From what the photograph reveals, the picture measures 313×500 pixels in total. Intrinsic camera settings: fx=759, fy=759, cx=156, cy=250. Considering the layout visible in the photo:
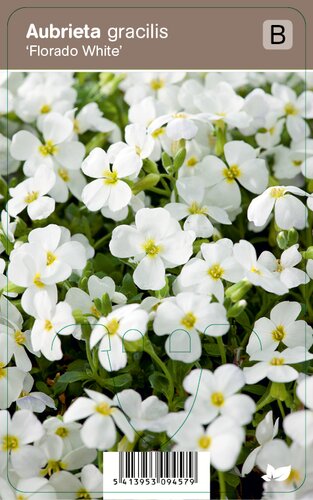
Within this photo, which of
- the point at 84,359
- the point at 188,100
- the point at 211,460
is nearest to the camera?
the point at 211,460

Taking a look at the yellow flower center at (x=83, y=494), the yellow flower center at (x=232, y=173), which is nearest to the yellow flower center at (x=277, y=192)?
the yellow flower center at (x=232, y=173)

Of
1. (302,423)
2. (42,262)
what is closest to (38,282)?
(42,262)

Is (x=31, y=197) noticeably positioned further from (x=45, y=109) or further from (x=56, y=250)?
(x=45, y=109)

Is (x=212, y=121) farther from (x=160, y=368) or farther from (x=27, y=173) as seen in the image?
(x=160, y=368)

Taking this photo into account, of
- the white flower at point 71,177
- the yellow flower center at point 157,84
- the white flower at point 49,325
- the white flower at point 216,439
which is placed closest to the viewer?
the white flower at point 216,439

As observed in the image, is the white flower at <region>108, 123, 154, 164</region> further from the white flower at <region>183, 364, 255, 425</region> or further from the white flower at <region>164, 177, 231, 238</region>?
the white flower at <region>183, 364, 255, 425</region>

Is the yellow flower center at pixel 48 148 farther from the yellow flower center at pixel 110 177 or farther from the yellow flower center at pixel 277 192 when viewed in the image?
the yellow flower center at pixel 277 192
